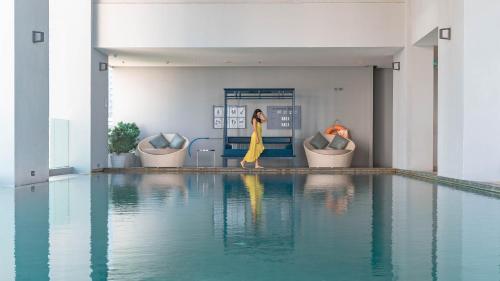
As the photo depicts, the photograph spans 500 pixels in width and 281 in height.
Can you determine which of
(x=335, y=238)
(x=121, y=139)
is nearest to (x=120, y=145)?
(x=121, y=139)

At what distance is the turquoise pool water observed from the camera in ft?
9.32

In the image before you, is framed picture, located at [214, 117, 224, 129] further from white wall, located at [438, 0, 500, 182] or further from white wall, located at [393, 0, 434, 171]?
white wall, located at [438, 0, 500, 182]

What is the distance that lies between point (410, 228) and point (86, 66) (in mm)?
9337

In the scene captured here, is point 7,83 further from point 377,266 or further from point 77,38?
point 377,266

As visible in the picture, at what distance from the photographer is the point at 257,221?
15.2 ft

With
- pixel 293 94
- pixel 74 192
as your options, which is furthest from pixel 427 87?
pixel 74 192

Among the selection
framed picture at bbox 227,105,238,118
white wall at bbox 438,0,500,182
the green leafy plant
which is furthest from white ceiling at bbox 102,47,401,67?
white wall at bbox 438,0,500,182

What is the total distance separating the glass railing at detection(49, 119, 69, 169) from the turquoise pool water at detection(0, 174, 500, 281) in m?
4.72

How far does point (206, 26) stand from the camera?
1262cm

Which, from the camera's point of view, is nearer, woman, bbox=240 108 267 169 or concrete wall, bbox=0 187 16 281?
concrete wall, bbox=0 187 16 281

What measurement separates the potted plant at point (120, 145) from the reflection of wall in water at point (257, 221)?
7.71 m

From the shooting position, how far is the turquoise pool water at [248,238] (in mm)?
2842

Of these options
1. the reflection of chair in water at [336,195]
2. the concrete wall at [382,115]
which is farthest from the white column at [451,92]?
the concrete wall at [382,115]

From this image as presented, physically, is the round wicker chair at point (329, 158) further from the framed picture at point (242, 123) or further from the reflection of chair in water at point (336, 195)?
the reflection of chair in water at point (336, 195)
